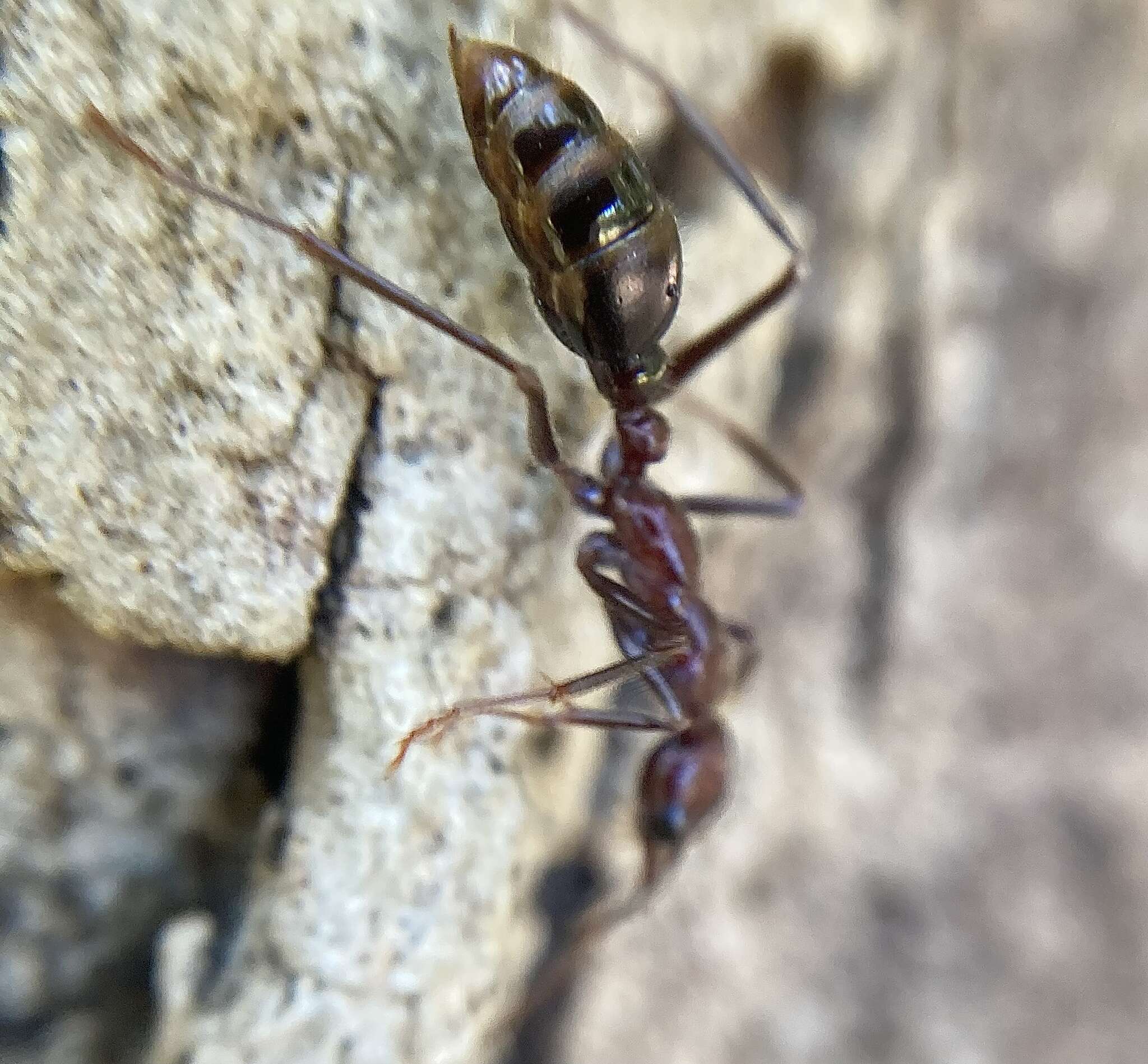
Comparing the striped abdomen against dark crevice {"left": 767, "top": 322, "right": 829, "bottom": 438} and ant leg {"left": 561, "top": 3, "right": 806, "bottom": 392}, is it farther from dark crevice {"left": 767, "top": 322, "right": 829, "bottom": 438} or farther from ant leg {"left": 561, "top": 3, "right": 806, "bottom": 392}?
dark crevice {"left": 767, "top": 322, "right": 829, "bottom": 438}

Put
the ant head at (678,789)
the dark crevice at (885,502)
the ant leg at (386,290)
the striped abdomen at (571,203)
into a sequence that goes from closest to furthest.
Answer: the ant leg at (386,290) < the striped abdomen at (571,203) < the ant head at (678,789) < the dark crevice at (885,502)

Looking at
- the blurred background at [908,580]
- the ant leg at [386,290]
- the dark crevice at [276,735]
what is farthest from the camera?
the blurred background at [908,580]

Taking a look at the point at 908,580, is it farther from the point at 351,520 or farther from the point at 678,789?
the point at 351,520

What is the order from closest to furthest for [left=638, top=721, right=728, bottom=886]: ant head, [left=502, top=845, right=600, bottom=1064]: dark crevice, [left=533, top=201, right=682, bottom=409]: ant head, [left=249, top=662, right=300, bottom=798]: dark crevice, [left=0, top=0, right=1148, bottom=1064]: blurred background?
[left=533, top=201, right=682, bottom=409]: ant head, [left=249, top=662, right=300, bottom=798]: dark crevice, [left=638, top=721, right=728, bottom=886]: ant head, [left=0, top=0, right=1148, bottom=1064]: blurred background, [left=502, top=845, right=600, bottom=1064]: dark crevice

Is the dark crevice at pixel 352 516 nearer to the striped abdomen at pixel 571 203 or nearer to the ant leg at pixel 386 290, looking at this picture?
the ant leg at pixel 386 290

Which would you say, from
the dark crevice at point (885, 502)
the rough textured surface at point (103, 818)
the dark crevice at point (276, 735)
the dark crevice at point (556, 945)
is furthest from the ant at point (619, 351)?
the dark crevice at point (885, 502)

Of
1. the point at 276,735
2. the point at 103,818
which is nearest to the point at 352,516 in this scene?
the point at 276,735

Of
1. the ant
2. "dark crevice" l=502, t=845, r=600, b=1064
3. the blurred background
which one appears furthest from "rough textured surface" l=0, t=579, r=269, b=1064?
"dark crevice" l=502, t=845, r=600, b=1064

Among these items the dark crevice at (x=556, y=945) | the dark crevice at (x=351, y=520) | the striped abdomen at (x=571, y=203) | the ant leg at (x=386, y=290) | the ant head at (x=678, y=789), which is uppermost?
the striped abdomen at (x=571, y=203)

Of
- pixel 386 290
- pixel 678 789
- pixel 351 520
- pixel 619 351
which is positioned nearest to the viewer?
pixel 386 290
